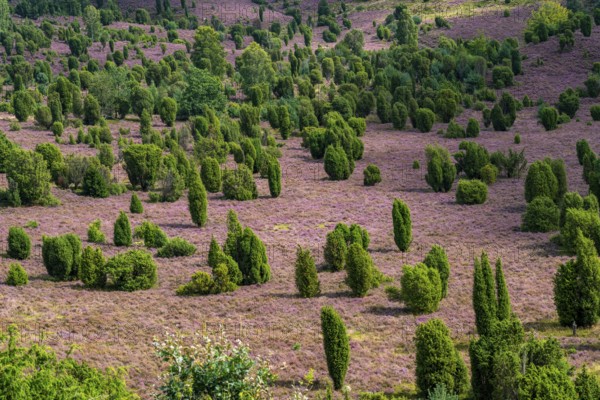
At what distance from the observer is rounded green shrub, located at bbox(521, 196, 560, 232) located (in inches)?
1891

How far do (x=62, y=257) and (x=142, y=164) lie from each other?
2148 centimetres

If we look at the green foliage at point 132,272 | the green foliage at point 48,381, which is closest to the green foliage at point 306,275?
the green foliage at point 132,272

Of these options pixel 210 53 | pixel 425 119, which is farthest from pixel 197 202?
pixel 210 53

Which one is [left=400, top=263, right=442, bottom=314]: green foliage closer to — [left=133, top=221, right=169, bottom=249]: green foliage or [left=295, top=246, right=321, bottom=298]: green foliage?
[left=295, top=246, right=321, bottom=298]: green foliage

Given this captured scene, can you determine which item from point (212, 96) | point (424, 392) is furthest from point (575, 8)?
point (424, 392)

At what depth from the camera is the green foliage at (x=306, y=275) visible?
124 feet

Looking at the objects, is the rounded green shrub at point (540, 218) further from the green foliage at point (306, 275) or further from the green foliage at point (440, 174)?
the green foliage at point (306, 275)

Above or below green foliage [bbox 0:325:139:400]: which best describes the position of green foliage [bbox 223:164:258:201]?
below

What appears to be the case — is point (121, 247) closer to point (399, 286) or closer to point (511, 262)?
point (399, 286)

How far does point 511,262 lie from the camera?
42531mm

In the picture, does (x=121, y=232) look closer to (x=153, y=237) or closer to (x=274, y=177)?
(x=153, y=237)

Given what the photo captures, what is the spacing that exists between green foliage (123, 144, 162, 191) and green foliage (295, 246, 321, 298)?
26.4 metres

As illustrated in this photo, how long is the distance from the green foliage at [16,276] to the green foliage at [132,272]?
13.0 feet

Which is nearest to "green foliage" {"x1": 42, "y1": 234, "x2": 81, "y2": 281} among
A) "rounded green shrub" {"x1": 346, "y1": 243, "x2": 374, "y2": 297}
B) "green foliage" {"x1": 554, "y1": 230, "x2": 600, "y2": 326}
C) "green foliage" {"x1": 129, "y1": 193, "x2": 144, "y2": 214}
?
"green foliage" {"x1": 129, "y1": 193, "x2": 144, "y2": 214}
